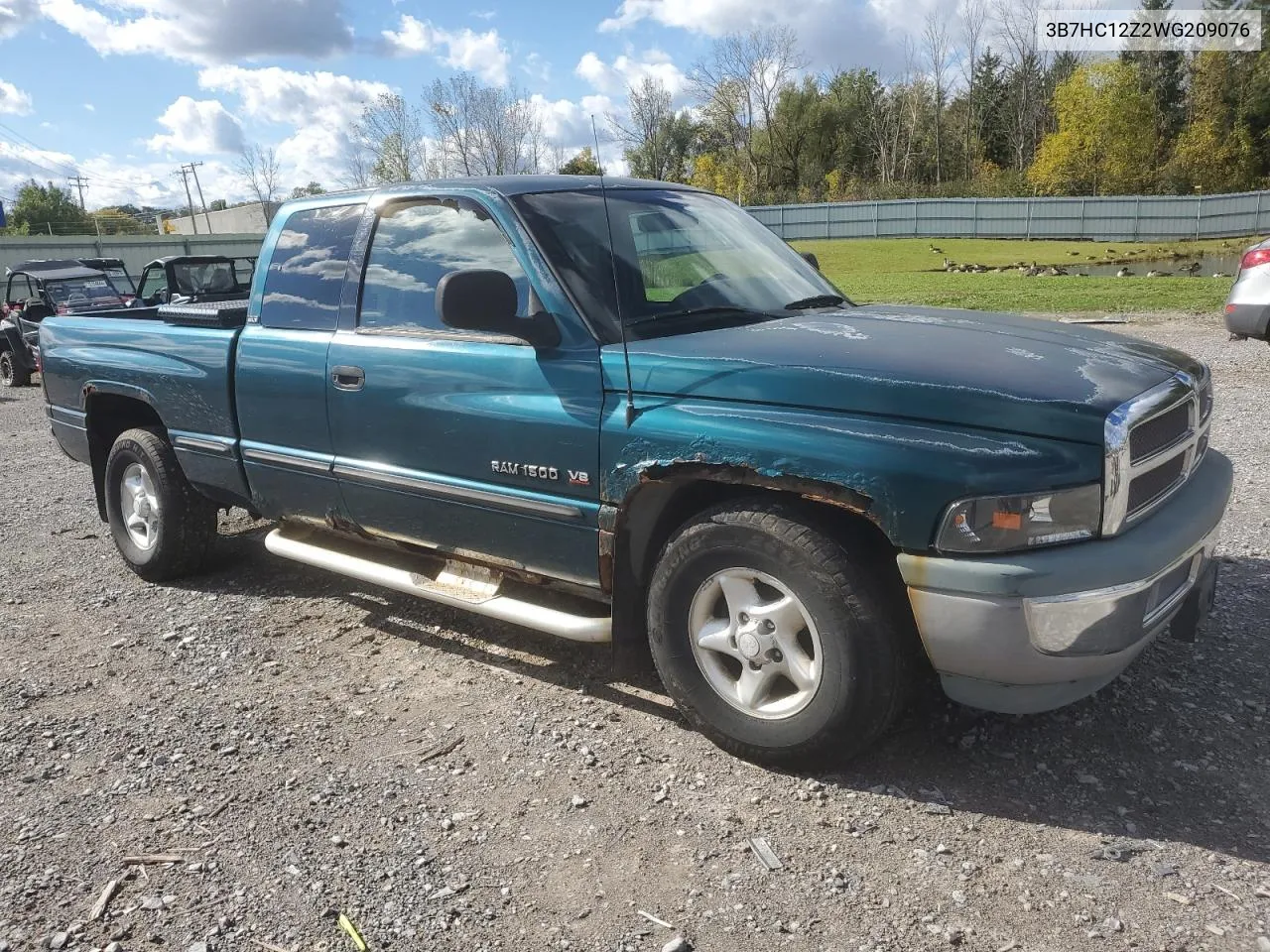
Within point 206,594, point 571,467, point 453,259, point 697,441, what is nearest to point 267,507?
point 206,594

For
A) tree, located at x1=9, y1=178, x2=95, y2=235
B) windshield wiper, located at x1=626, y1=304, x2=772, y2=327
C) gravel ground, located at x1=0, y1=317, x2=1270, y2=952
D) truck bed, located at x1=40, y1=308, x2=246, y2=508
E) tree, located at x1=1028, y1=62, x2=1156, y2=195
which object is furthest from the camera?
tree, located at x1=9, y1=178, x2=95, y2=235

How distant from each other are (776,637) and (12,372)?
16.2 m

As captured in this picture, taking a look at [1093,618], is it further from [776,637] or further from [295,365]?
[295,365]

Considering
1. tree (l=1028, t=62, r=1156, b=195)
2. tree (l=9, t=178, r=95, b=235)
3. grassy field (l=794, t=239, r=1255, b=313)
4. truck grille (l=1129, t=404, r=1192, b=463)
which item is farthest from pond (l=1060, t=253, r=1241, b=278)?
tree (l=9, t=178, r=95, b=235)

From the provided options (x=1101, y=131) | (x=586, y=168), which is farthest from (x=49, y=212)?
(x=586, y=168)

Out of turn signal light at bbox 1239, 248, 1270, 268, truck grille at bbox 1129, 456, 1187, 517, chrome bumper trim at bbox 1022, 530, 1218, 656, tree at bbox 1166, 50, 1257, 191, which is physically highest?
tree at bbox 1166, 50, 1257, 191

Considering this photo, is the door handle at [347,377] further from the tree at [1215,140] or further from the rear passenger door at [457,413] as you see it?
the tree at [1215,140]

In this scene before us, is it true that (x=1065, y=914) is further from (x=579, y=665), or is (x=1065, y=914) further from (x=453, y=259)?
(x=453, y=259)

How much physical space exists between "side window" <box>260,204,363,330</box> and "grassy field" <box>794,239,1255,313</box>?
522 inches

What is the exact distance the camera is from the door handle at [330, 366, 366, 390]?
3.96 meters

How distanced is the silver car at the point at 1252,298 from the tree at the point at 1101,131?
50753 millimetres

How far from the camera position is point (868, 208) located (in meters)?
41.9

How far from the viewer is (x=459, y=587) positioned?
392 centimetres

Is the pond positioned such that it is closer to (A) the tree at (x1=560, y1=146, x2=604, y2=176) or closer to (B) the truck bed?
(A) the tree at (x1=560, y1=146, x2=604, y2=176)
